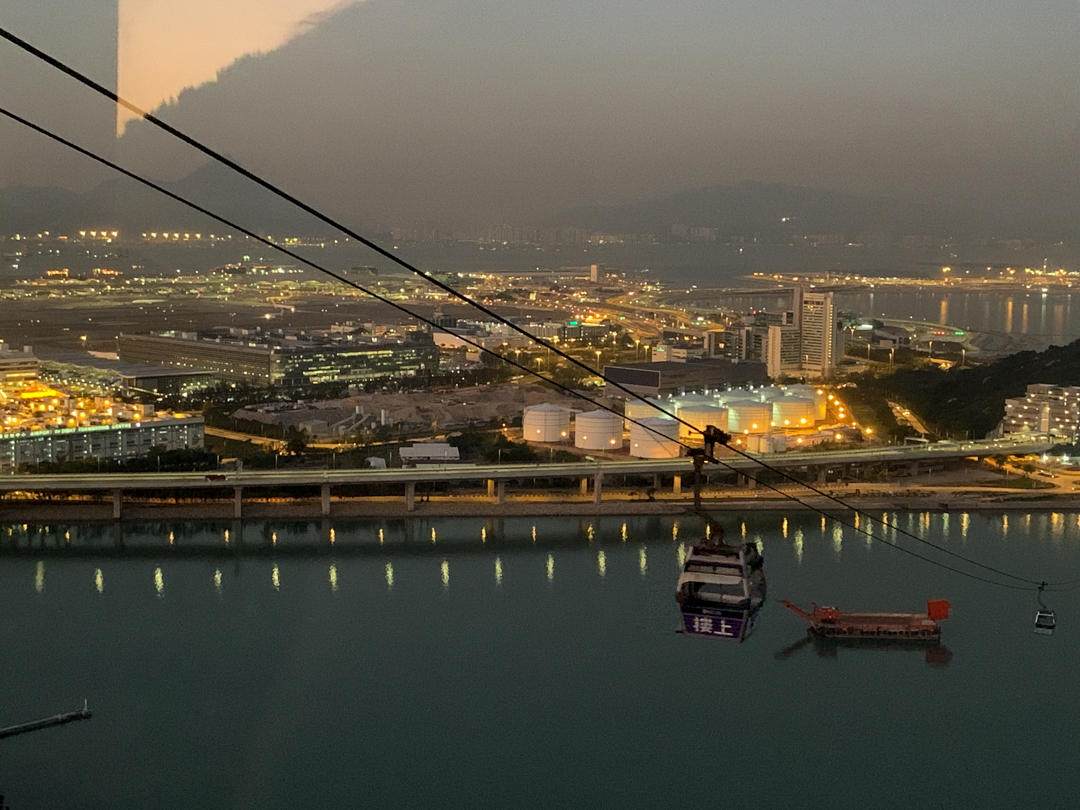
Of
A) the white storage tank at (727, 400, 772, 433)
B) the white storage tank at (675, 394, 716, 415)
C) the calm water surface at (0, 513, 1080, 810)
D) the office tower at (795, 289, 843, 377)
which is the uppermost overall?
the office tower at (795, 289, 843, 377)

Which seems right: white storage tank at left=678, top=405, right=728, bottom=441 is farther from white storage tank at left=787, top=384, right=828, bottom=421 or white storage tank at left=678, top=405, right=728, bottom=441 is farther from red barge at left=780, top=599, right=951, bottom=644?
red barge at left=780, top=599, right=951, bottom=644

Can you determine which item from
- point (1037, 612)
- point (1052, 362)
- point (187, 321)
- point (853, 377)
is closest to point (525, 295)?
point (187, 321)

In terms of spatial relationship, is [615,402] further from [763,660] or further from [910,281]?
[910,281]

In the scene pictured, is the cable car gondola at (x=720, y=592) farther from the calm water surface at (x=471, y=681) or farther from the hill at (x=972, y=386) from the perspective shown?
the hill at (x=972, y=386)

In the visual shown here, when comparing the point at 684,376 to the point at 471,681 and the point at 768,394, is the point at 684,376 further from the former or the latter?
the point at 471,681

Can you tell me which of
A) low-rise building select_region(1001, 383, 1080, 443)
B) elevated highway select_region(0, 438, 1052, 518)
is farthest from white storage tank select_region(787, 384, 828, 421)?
elevated highway select_region(0, 438, 1052, 518)

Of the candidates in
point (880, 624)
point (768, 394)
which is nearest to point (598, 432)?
point (768, 394)

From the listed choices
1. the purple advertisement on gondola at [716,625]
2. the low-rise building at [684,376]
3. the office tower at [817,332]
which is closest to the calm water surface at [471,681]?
the purple advertisement on gondola at [716,625]
